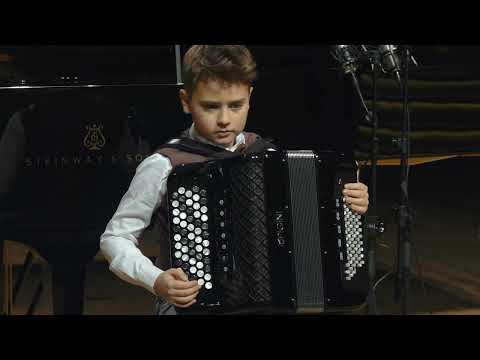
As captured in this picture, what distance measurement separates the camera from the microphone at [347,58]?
3008 mm

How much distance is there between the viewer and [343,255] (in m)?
2.23

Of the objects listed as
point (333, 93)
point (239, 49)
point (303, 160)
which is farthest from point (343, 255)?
point (333, 93)

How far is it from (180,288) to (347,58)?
135 cm

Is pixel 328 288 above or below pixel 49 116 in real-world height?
below

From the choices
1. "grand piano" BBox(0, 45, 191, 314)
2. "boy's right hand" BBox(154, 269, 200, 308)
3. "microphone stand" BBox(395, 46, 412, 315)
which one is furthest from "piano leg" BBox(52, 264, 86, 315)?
"microphone stand" BBox(395, 46, 412, 315)

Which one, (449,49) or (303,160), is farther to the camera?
(449,49)

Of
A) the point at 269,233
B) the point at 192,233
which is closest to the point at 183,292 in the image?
the point at 192,233

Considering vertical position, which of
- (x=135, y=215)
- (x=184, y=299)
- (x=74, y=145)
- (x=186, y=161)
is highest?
(x=74, y=145)

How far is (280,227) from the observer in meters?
2.19

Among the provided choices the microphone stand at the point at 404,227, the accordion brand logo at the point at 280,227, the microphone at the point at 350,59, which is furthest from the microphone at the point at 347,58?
the accordion brand logo at the point at 280,227

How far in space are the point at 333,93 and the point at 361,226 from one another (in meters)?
0.92

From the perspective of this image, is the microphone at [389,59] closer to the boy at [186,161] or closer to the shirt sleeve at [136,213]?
the boy at [186,161]

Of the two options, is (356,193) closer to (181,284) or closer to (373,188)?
(181,284)
